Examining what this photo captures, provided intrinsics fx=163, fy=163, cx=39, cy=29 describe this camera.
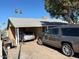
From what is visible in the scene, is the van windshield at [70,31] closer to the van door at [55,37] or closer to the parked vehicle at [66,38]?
the parked vehicle at [66,38]

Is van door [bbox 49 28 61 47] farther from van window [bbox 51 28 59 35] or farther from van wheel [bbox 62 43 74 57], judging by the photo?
van wheel [bbox 62 43 74 57]

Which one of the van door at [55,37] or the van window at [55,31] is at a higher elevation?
the van window at [55,31]

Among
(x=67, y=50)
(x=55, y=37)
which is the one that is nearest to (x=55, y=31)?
(x=55, y=37)

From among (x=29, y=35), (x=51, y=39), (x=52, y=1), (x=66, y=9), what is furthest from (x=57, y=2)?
(x=51, y=39)

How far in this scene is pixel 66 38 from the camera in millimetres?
11047

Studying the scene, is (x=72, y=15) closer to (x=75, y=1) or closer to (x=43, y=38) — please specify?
(x=75, y=1)

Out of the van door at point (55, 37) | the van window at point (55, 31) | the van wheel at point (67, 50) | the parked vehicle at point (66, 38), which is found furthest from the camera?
the van window at point (55, 31)

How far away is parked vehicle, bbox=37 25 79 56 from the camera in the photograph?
1030 cm

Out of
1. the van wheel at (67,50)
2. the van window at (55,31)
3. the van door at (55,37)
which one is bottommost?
the van wheel at (67,50)

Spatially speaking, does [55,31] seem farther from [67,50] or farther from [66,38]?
[67,50]

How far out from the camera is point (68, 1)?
18234mm

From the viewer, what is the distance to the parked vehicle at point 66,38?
10.3 meters

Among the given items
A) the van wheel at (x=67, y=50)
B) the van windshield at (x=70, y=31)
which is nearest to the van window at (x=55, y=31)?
the van windshield at (x=70, y=31)

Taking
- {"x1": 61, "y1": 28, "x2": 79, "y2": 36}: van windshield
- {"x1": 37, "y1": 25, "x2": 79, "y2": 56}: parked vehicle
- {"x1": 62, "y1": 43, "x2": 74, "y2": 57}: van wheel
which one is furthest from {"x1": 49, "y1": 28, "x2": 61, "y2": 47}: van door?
{"x1": 62, "y1": 43, "x2": 74, "y2": 57}: van wheel
